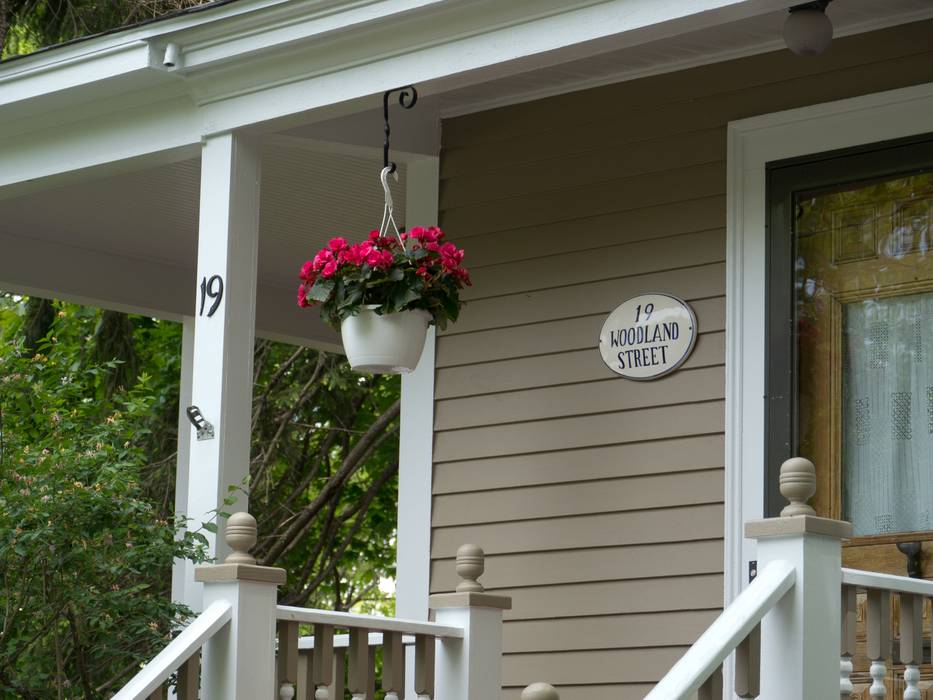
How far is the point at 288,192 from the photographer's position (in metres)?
7.39

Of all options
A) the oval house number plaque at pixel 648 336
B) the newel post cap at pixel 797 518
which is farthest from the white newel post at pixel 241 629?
the oval house number plaque at pixel 648 336

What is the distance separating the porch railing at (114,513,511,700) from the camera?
14.1 ft

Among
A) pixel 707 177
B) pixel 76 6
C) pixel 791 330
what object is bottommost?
pixel 791 330

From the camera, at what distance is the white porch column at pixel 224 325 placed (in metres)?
5.43

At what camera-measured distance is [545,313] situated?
620cm

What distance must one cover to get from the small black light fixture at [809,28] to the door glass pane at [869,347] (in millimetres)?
758

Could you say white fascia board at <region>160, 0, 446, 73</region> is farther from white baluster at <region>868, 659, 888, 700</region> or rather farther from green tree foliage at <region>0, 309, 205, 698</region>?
white baluster at <region>868, 659, 888, 700</region>

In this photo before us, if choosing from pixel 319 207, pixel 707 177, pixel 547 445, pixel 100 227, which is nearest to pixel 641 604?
pixel 547 445

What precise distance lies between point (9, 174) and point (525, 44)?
2.53 meters

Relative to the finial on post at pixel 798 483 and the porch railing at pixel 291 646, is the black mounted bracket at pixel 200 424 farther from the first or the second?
the finial on post at pixel 798 483

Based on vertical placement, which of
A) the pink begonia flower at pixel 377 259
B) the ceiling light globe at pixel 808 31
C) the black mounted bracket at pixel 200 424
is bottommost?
the black mounted bracket at pixel 200 424

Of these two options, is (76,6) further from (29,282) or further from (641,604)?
(641,604)

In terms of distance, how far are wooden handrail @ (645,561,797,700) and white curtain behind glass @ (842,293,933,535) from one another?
5.81 ft

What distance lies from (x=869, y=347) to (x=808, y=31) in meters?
1.20
